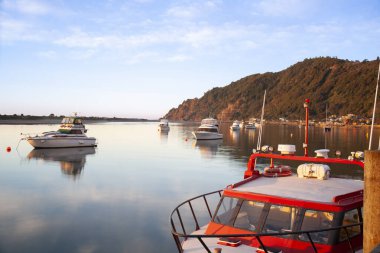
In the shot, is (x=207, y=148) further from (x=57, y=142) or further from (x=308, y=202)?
(x=308, y=202)

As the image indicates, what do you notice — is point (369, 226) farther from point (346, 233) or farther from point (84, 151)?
point (84, 151)

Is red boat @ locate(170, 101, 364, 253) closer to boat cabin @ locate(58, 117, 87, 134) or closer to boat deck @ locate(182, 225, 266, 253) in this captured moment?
boat deck @ locate(182, 225, 266, 253)

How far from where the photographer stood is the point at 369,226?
6.66 metres

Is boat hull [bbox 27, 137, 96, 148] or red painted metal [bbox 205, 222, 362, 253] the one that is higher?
red painted metal [bbox 205, 222, 362, 253]

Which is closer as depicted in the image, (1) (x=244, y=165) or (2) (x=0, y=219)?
(2) (x=0, y=219)

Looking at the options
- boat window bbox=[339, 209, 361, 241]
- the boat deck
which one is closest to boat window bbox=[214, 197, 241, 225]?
the boat deck

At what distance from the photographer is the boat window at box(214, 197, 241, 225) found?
9.66 metres

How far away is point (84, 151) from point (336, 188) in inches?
1725

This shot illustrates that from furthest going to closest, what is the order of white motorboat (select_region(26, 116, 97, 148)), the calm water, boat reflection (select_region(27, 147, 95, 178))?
white motorboat (select_region(26, 116, 97, 148)) < boat reflection (select_region(27, 147, 95, 178)) < the calm water

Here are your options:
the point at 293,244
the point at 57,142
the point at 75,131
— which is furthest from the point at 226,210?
the point at 75,131

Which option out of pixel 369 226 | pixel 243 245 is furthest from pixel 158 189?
pixel 369 226

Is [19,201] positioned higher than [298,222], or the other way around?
[298,222]

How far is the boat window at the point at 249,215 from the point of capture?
30.5 ft

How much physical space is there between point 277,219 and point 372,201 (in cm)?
283
